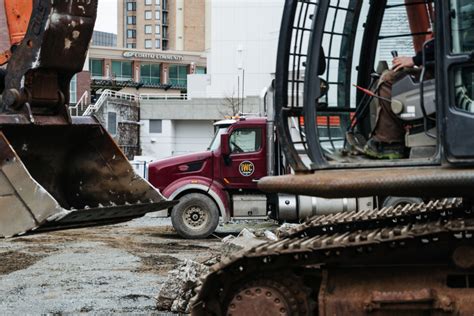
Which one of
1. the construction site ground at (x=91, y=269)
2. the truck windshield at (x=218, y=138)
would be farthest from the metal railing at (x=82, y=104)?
the construction site ground at (x=91, y=269)

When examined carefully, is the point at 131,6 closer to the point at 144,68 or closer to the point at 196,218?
the point at 144,68

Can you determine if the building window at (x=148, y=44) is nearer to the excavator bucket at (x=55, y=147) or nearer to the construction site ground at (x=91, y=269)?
the construction site ground at (x=91, y=269)

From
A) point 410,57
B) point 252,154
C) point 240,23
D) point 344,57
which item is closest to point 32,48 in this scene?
point 344,57

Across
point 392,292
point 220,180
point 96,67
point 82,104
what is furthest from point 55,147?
point 96,67

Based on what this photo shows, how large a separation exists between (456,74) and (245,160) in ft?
40.4

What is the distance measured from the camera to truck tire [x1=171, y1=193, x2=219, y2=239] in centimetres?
1666

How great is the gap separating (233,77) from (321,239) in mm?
49844

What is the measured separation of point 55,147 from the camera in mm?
7473

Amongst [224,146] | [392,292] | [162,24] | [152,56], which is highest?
[162,24]

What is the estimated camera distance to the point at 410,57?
5211 mm

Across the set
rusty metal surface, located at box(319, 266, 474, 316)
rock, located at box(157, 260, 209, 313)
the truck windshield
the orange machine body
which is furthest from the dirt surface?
rusty metal surface, located at box(319, 266, 474, 316)

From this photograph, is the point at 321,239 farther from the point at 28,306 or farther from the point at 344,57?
the point at 28,306

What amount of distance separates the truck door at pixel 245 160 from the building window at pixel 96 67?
75129mm

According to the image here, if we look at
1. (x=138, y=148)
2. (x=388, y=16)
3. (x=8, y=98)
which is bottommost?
(x=138, y=148)
